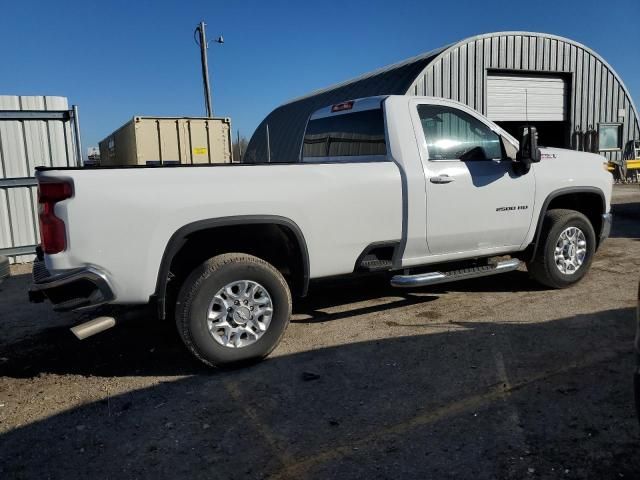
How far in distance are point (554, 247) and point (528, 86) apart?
14.9 metres

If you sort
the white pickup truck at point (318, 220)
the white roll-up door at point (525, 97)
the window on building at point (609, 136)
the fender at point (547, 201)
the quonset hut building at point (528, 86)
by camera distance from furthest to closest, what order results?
the window on building at point (609, 136), the white roll-up door at point (525, 97), the quonset hut building at point (528, 86), the fender at point (547, 201), the white pickup truck at point (318, 220)

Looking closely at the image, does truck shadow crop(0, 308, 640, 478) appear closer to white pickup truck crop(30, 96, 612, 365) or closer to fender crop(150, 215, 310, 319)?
white pickup truck crop(30, 96, 612, 365)

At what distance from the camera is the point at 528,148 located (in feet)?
16.9

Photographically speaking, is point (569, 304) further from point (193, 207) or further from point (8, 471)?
point (8, 471)

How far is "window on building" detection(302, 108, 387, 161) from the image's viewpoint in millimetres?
5125

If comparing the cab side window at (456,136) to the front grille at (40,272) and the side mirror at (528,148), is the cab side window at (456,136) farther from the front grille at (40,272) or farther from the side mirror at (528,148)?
the front grille at (40,272)

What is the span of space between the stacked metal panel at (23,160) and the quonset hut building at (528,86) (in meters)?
7.34

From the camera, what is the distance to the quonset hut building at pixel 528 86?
56.3 feet

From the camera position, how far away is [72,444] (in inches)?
123

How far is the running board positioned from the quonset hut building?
448 inches

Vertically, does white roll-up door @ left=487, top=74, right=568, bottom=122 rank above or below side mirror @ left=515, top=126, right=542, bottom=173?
above

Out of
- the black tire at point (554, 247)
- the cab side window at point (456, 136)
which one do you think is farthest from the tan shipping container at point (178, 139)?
the black tire at point (554, 247)

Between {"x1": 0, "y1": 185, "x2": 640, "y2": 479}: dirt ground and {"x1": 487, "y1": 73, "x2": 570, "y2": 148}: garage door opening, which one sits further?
{"x1": 487, "y1": 73, "x2": 570, "y2": 148}: garage door opening

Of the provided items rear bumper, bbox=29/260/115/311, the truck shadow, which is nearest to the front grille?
rear bumper, bbox=29/260/115/311
